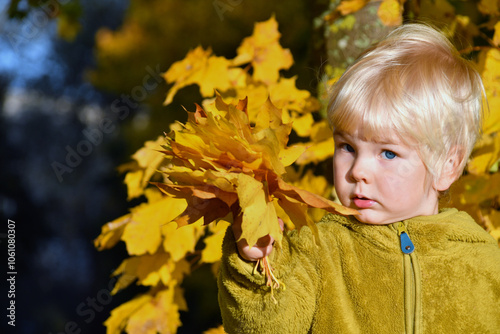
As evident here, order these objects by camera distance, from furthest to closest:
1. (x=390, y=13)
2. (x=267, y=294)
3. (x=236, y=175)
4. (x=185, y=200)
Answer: (x=390, y=13)
(x=185, y=200)
(x=267, y=294)
(x=236, y=175)

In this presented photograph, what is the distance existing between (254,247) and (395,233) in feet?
1.14

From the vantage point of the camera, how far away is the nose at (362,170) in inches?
46.0

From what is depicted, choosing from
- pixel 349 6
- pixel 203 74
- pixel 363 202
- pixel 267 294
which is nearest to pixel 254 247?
pixel 267 294

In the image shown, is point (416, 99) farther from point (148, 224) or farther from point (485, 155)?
point (148, 224)

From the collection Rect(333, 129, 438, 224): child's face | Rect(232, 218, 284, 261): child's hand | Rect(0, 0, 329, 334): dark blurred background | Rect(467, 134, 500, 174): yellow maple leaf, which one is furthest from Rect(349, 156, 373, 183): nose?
Rect(0, 0, 329, 334): dark blurred background

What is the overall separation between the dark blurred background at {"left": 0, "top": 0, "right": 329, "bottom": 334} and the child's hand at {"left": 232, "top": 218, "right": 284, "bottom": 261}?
9.74ft

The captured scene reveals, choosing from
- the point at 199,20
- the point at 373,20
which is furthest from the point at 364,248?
the point at 199,20

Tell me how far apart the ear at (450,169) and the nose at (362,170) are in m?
0.18

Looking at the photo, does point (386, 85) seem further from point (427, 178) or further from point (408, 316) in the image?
point (408, 316)

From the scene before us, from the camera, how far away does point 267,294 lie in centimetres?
110

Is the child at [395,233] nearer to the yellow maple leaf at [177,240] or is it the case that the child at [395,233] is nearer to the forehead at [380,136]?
the forehead at [380,136]

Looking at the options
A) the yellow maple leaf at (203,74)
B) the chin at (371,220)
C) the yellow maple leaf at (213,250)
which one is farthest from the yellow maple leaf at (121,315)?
the chin at (371,220)

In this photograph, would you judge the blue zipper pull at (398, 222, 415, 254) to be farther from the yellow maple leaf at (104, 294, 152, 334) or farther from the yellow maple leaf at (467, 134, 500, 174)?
the yellow maple leaf at (104, 294, 152, 334)

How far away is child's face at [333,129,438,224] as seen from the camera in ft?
3.86
